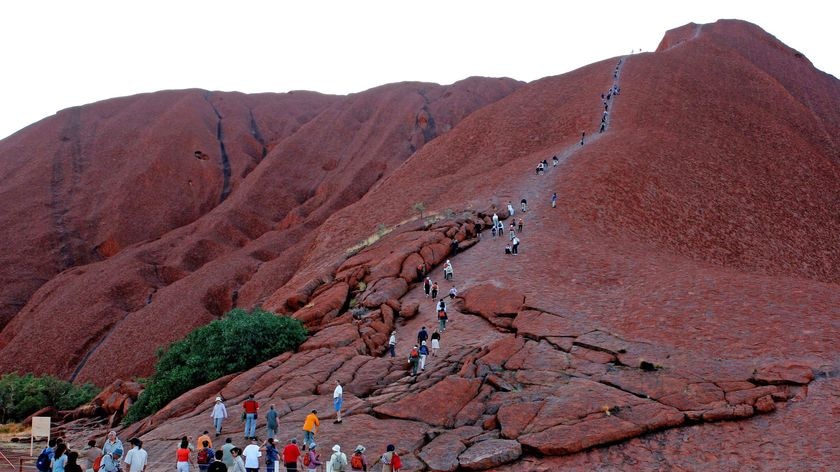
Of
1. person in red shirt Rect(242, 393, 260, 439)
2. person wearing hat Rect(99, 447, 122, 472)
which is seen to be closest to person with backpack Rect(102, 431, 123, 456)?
person wearing hat Rect(99, 447, 122, 472)

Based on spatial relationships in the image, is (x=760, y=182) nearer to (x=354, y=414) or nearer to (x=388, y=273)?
(x=388, y=273)

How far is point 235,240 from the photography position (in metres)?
62.2

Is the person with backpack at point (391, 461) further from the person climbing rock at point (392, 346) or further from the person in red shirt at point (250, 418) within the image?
the person climbing rock at point (392, 346)

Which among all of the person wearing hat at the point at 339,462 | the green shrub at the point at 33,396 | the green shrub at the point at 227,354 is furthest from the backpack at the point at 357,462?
the green shrub at the point at 33,396

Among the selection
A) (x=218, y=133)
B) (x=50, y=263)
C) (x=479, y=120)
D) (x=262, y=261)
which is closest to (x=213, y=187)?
(x=218, y=133)

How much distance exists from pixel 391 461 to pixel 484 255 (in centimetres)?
1766

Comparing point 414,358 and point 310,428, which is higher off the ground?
point 414,358

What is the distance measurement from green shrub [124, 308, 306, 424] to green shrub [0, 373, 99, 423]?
11.0 m

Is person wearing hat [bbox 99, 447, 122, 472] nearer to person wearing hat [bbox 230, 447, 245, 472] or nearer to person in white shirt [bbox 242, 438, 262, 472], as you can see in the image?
person wearing hat [bbox 230, 447, 245, 472]

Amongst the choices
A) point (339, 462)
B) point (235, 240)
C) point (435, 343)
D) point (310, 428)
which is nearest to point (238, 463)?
point (339, 462)

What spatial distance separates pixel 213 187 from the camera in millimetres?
76000

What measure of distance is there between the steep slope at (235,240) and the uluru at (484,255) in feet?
1.03

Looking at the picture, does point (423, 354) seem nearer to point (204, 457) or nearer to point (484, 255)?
point (204, 457)

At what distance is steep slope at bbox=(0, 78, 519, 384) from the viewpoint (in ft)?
153
